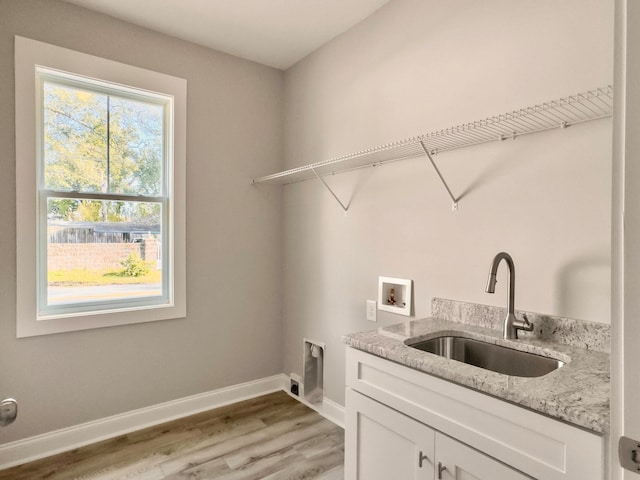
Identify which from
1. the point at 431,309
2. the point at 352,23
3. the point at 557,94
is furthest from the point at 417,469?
the point at 352,23

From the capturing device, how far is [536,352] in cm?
137

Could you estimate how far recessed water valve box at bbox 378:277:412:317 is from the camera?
6.64ft

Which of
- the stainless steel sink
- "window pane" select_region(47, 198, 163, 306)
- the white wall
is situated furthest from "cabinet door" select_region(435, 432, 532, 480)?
"window pane" select_region(47, 198, 163, 306)

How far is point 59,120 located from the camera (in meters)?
2.20

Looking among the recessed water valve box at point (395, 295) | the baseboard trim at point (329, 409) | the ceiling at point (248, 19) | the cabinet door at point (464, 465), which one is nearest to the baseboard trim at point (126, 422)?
the baseboard trim at point (329, 409)

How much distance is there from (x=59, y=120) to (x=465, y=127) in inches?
89.8

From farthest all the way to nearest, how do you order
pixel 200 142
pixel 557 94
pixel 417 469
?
1. pixel 200 142
2. pixel 557 94
3. pixel 417 469

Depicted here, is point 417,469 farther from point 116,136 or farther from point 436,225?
point 116,136

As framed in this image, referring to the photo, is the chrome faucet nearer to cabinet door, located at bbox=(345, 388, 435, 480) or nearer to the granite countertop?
the granite countertop

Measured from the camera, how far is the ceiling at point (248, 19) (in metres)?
2.17

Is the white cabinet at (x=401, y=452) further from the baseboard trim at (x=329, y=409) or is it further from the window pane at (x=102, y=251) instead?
the window pane at (x=102, y=251)

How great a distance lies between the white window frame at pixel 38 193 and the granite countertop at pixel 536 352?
5.02ft

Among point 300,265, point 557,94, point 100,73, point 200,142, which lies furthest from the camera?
point 300,265

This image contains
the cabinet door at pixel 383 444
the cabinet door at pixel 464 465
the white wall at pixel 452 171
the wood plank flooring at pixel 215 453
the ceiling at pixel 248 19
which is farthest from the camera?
the ceiling at pixel 248 19
